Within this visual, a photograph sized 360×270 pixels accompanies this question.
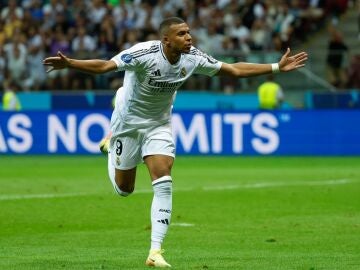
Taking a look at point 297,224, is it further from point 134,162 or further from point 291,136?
point 291,136

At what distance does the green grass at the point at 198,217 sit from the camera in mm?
9969

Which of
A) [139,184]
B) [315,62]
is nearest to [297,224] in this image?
[139,184]

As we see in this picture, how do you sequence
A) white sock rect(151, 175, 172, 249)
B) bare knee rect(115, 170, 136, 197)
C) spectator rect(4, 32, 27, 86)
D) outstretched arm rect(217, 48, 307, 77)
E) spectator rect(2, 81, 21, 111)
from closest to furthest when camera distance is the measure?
white sock rect(151, 175, 172, 249) → outstretched arm rect(217, 48, 307, 77) → bare knee rect(115, 170, 136, 197) → spectator rect(2, 81, 21, 111) → spectator rect(4, 32, 27, 86)

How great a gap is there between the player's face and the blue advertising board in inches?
578

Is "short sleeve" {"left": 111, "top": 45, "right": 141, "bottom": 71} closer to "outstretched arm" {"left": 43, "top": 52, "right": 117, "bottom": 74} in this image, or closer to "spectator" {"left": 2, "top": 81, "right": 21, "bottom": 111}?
"outstretched arm" {"left": 43, "top": 52, "right": 117, "bottom": 74}

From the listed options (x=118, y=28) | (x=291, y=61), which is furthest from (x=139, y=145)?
(x=118, y=28)

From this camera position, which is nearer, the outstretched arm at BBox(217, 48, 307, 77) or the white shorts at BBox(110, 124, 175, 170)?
the white shorts at BBox(110, 124, 175, 170)

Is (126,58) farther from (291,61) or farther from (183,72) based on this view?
(291,61)

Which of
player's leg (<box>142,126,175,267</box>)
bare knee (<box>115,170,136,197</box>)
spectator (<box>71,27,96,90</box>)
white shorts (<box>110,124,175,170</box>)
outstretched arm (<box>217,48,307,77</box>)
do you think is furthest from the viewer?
spectator (<box>71,27,96,90</box>)

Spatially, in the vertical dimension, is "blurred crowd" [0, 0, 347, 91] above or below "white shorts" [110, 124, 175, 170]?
above

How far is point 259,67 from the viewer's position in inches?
412

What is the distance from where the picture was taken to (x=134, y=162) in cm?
1067

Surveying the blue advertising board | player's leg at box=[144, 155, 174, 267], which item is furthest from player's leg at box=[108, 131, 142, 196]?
the blue advertising board

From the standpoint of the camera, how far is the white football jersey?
32.4ft
